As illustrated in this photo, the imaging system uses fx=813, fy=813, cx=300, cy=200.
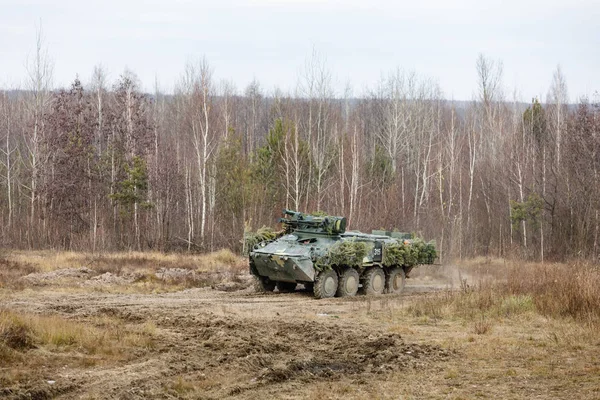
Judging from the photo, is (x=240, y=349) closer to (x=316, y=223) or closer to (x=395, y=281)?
(x=316, y=223)

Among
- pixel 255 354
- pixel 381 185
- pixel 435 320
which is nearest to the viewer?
pixel 255 354

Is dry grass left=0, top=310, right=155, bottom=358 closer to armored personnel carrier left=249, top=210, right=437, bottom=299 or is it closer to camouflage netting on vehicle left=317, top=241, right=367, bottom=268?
armored personnel carrier left=249, top=210, right=437, bottom=299

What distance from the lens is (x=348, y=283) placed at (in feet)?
68.6

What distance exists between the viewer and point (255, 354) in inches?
463

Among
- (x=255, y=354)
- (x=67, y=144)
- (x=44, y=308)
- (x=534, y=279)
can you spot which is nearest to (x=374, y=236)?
(x=534, y=279)

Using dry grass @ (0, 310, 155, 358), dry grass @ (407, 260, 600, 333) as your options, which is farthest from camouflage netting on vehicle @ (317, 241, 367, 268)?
dry grass @ (0, 310, 155, 358)

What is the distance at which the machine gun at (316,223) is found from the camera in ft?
69.9

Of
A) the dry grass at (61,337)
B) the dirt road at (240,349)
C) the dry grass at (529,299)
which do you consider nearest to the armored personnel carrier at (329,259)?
the dirt road at (240,349)

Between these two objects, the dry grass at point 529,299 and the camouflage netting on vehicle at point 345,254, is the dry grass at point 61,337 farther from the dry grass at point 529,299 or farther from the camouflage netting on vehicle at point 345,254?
the camouflage netting on vehicle at point 345,254

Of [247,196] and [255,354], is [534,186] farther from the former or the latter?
[255,354]

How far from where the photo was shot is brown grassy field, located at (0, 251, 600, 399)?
32.0 ft

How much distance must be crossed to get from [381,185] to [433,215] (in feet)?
20.0

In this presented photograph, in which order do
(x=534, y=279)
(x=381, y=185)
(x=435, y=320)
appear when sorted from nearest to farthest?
(x=435, y=320)
(x=534, y=279)
(x=381, y=185)

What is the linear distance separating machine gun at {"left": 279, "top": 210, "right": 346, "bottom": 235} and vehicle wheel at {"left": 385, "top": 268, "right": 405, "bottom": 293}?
213 cm
